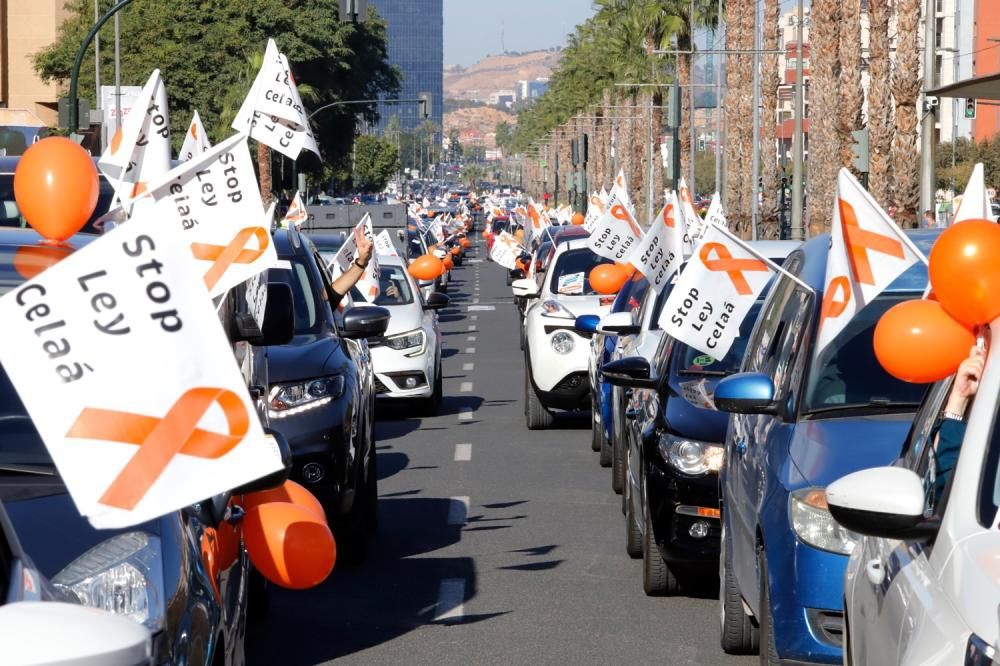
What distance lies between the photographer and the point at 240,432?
4367 millimetres

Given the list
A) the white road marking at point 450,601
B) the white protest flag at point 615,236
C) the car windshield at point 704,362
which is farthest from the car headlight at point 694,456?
the white protest flag at point 615,236

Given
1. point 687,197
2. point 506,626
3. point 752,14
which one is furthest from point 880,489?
point 752,14

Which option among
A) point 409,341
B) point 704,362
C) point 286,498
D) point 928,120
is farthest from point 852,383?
point 928,120

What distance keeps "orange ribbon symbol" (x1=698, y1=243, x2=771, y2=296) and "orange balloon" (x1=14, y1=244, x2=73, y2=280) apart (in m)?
4.66

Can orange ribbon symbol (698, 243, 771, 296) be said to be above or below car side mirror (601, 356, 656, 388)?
above

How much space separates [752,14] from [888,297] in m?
44.3

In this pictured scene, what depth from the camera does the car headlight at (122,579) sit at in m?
4.63

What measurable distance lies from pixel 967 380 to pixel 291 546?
218 cm

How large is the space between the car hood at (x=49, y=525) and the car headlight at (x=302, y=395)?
4.93m

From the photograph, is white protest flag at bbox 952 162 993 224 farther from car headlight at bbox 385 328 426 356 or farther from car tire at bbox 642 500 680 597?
car headlight at bbox 385 328 426 356

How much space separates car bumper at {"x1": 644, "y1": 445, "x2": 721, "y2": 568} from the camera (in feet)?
29.8

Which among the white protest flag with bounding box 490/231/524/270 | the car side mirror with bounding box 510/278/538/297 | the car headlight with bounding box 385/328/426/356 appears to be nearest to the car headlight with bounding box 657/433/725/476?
the car headlight with bounding box 385/328/426/356

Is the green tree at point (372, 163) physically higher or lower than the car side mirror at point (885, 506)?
lower

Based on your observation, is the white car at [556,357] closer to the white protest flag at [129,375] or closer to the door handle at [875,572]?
the door handle at [875,572]
